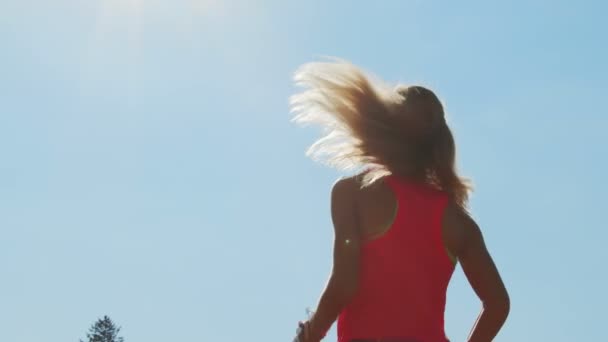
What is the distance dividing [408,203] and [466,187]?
1.48 ft

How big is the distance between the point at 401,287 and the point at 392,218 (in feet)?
1.16

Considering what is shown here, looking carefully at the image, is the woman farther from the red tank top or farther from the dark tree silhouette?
the dark tree silhouette

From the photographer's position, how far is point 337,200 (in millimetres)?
5805

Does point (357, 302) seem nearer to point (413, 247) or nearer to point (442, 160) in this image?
point (413, 247)

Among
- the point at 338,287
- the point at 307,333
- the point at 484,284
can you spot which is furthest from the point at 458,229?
the point at 307,333

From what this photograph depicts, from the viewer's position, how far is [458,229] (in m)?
5.89

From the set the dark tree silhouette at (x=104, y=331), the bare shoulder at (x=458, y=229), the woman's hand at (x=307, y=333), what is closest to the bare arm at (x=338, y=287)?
the woman's hand at (x=307, y=333)

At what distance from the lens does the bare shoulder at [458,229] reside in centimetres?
584

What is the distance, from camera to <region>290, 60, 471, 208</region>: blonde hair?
592 cm

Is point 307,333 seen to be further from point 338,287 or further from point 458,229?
point 458,229

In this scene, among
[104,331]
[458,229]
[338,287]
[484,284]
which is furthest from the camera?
[104,331]

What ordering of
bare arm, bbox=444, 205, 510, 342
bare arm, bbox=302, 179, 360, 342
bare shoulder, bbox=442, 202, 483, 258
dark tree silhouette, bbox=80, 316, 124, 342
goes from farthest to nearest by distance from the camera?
dark tree silhouette, bbox=80, 316, 124, 342, bare arm, bbox=444, 205, 510, 342, bare shoulder, bbox=442, 202, 483, 258, bare arm, bbox=302, 179, 360, 342

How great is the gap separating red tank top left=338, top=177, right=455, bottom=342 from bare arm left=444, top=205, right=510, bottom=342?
30 centimetres

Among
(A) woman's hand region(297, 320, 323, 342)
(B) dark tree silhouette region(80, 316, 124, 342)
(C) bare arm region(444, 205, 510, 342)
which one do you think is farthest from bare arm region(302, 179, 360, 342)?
(B) dark tree silhouette region(80, 316, 124, 342)
